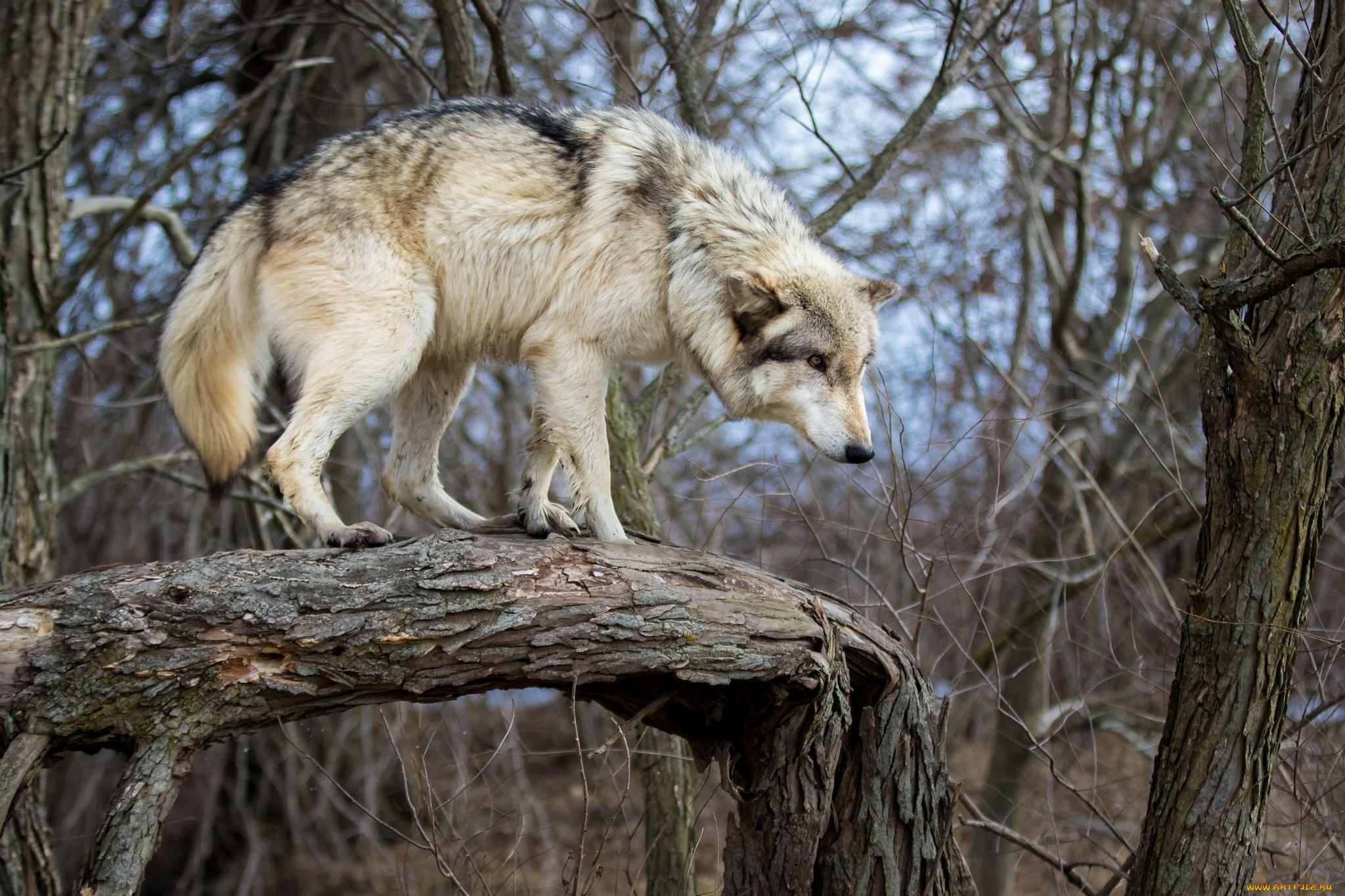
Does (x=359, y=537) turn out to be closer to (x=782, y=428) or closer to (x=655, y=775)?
(x=655, y=775)

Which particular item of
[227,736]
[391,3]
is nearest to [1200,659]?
[227,736]

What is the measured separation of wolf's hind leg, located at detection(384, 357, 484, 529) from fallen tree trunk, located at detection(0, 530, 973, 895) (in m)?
1.36

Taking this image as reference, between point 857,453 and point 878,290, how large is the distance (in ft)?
3.22

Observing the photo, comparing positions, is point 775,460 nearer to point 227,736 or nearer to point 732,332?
point 732,332

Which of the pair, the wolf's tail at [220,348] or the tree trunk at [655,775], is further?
the tree trunk at [655,775]

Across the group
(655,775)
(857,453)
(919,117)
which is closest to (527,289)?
(857,453)

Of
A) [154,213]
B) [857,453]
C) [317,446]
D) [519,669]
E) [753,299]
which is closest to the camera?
[519,669]

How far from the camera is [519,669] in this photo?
3.41 meters

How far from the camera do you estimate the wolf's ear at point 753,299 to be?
Result: 4.49m

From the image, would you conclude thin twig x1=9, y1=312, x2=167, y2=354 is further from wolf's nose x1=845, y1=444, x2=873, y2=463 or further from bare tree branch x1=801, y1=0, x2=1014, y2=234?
bare tree branch x1=801, y1=0, x2=1014, y2=234

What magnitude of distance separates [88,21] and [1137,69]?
27.3 ft

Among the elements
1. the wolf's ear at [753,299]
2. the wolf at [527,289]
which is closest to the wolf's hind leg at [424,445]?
the wolf at [527,289]

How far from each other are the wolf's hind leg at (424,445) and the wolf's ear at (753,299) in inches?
56.7

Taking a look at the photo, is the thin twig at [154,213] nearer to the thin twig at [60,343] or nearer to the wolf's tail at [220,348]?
the thin twig at [60,343]
